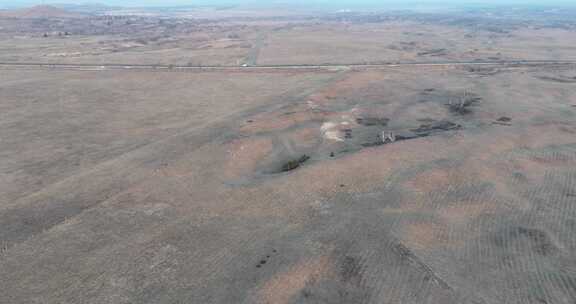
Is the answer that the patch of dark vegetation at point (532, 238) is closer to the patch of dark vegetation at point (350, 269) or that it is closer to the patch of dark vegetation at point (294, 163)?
the patch of dark vegetation at point (350, 269)

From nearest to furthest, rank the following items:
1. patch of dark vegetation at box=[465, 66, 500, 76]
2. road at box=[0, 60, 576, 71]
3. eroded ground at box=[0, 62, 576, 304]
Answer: eroded ground at box=[0, 62, 576, 304], patch of dark vegetation at box=[465, 66, 500, 76], road at box=[0, 60, 576, 71]

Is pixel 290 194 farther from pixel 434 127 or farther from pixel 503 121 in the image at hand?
pixel 503 121

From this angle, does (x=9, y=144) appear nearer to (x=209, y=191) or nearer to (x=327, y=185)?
(x=209, y=191)

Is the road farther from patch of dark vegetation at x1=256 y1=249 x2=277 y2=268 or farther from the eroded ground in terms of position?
patch of dark vegetation at x1=256 y1=249 x2=277 y2=268

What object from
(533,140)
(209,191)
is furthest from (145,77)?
(533,140)

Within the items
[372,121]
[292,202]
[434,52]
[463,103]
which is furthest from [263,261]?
[434,52]

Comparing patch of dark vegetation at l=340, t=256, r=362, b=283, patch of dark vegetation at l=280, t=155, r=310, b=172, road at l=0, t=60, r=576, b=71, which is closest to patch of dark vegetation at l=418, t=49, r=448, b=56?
road at l=0, t=60, r=576, b=71

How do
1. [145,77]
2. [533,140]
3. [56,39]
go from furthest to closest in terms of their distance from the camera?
[56,39] < [145,77] < [533,140]
